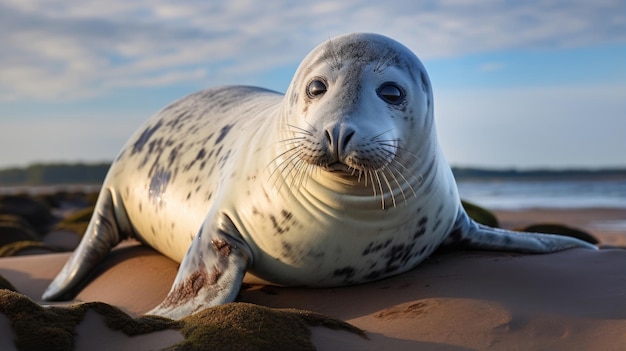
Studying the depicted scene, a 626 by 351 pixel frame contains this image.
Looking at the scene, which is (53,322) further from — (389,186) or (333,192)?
(389,186)

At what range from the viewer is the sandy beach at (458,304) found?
119 inches

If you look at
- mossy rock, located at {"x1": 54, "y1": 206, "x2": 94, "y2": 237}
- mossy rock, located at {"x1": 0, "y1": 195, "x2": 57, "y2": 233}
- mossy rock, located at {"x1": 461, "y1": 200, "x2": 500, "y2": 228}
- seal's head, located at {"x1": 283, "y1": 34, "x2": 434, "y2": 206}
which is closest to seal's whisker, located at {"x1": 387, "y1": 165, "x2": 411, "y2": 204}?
seal's head, located at {"x1": 283, "y1": 34, "x2": 434, "y2": 206}

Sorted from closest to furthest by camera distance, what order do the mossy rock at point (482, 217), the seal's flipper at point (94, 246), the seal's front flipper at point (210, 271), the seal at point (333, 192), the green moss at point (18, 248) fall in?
the seal at point (333, 192) → the seal's front flipper at point (210, 271) → the seal's flipper at point (94, 246) → the green moss at point (18, 248) → the mossy rock at point (482, 217)

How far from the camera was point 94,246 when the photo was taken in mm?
5633

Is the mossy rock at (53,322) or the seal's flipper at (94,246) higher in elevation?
the mossy rock at (53,322)

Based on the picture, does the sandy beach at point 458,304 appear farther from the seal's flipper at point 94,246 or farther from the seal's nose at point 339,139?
the seal's nose at point 339,139

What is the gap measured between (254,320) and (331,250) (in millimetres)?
1050

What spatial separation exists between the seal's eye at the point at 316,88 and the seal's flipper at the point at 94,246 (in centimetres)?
247

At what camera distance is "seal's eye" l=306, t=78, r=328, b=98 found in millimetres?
3649

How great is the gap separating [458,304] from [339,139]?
94 centimetres

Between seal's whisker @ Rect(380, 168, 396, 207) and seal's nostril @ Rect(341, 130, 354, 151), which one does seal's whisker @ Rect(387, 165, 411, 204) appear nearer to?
seal's whisker @ Rect(380, 168, 396, 207)

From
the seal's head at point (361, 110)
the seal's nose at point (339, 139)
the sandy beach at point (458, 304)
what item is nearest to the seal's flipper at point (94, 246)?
the sandy beach at point (458, 304)

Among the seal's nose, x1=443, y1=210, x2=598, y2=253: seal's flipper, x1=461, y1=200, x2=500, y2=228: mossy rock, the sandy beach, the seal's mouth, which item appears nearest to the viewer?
the sandy beach

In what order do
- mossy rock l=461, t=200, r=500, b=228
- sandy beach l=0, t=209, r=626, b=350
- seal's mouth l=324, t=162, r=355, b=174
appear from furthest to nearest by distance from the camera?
mossy rock l=461, t=200, r=500, b=228, seal's mouth l=324, t=162, r=355, b=174, sandy beach l=0, t=209, r=626, b=350
